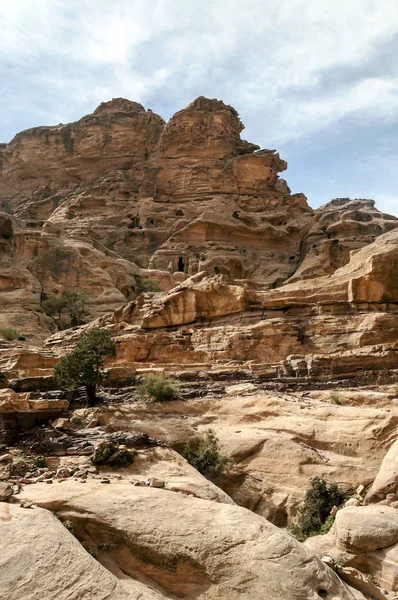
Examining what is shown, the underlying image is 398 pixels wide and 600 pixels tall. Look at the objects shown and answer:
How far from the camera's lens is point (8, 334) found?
31.2 m

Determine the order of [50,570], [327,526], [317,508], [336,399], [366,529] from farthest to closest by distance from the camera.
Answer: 1. [336,399]
2. [317,508]
3. [327,526]
4. [366,529]
5. [50,570]

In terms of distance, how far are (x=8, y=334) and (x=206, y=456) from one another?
20.8 metres

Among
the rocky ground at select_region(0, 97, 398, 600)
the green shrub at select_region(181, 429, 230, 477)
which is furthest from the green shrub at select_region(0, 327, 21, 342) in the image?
the green shrub at select_region(181, 429, 230, 477)

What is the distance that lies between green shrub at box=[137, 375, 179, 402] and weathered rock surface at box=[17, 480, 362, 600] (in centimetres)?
894

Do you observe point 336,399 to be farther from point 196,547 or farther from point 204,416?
point 196,547

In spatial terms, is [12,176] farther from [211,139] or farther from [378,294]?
[378,294]

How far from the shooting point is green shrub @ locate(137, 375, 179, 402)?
57.7 ft

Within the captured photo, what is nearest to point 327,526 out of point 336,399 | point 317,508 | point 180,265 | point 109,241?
point 317,508

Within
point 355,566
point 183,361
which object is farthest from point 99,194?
point 355,566

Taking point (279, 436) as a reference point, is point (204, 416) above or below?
above

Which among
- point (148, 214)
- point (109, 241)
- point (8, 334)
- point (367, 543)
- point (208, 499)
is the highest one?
point (148, 214)

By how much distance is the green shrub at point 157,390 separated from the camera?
693 inches

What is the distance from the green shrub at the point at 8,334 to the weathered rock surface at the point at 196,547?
2386cm

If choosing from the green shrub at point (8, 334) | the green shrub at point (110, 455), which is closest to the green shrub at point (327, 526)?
the green shrub at point (110, 455)
